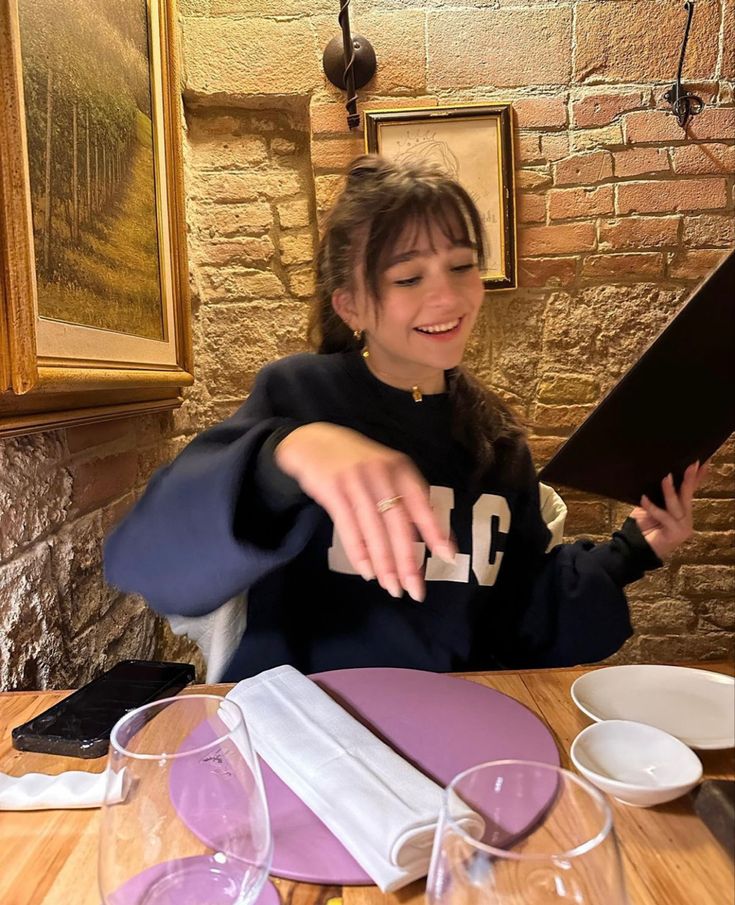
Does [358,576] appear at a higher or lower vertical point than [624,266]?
lower

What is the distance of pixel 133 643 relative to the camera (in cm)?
143

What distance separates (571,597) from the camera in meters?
1.21

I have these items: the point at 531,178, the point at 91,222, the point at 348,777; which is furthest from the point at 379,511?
the point at 531,178

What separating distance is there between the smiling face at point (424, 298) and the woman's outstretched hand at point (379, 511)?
55 cm

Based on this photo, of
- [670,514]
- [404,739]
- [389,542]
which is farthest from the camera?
[670,514]

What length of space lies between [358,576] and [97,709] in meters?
0.46

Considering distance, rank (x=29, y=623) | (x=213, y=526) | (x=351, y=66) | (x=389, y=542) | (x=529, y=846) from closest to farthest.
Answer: (x=529, y=846), (x=389, y=542), (x=213, y=526), (x=29, y=623), (x=351, y=66)

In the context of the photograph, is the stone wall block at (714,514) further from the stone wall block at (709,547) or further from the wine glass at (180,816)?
the wine glass at (180,816)

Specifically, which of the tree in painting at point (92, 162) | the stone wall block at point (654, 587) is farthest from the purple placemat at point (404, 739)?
the stone wall block at point (654, 587)

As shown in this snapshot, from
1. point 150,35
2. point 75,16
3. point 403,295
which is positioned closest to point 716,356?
point 403,295

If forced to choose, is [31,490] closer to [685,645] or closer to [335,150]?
[335,150]

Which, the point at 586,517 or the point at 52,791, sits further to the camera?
the point at 586,517

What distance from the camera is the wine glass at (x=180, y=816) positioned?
43cm

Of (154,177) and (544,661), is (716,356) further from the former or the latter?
(154,177)
